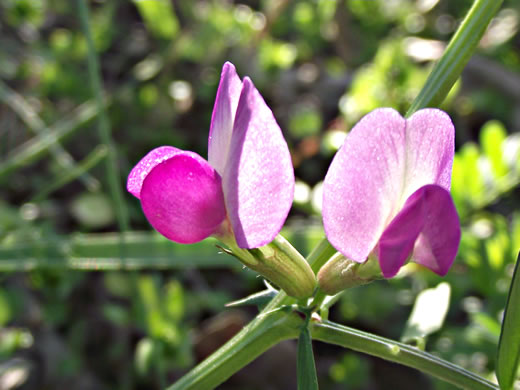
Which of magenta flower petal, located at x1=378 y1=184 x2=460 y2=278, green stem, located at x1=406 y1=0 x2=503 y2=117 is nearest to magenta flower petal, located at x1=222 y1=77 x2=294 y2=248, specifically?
magenta flower petal, located at x1=378 y1=184 x2=460 y2=278

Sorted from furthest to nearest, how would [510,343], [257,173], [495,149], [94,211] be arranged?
[94,211] < [495,149] < [510,343] < [257,173]

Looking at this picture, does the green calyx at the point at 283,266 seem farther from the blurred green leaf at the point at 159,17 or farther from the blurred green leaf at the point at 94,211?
the blurred green leaf at the point at 159,17

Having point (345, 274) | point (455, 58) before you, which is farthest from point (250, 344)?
point (455, 58)

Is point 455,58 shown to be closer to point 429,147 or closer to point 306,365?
point 429,147

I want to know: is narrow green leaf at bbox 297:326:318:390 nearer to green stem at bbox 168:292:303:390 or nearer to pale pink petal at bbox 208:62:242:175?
green stem at bbox 168:292:303:390

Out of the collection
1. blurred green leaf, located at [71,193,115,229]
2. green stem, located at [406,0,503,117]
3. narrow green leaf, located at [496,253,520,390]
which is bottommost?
blurred green leaf, located at [71,193,115,229]

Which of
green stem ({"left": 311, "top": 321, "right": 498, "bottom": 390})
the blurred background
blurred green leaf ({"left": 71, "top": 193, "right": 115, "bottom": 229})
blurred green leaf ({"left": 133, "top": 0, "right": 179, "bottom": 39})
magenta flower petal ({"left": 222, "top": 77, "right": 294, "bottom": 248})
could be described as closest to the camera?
magenta flower petal ({"left": 222, "top": 77, "right": 294, "bottom": 248})

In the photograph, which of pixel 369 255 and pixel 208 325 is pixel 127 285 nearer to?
pixel 208 325
